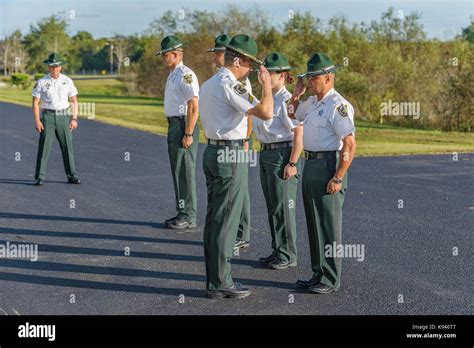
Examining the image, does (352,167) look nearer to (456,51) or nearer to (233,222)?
(233,222)

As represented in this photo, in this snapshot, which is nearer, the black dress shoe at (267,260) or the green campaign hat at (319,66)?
the green campaign hat at (319,66)

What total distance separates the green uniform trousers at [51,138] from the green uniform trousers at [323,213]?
6.74 metres

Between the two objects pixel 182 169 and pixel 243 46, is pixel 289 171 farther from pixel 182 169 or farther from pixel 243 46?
pixel 182 169

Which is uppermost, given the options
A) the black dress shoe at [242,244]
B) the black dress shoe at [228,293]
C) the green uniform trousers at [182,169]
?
the green uniform trousers at [182,169]

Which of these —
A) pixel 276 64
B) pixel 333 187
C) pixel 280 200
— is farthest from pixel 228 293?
pixel 276 64

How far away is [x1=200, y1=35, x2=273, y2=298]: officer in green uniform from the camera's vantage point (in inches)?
247

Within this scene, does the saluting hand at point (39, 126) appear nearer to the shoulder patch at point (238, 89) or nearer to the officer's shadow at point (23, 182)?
the officer's shadow at point (23, 182)

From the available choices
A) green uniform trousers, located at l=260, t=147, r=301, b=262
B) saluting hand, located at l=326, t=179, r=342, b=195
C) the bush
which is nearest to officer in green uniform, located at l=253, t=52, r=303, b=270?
green uniform trousers, located at l=260, t=147, r=301, b=262

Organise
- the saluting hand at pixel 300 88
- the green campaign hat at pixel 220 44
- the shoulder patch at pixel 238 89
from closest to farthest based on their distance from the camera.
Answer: the shoulder patch at pixel 238 89, the saluting hand at pixel 300 88, the green campaign hat at pixel 220 44

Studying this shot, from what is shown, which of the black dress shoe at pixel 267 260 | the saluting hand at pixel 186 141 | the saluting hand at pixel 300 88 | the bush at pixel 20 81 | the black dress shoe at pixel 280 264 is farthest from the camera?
the bush at pixel 20 81

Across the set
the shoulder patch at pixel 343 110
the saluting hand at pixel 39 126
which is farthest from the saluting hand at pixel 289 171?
the saluting hand at pixel 39 126

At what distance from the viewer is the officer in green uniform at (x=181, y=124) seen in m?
8.80

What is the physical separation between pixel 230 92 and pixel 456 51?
2139 cm
